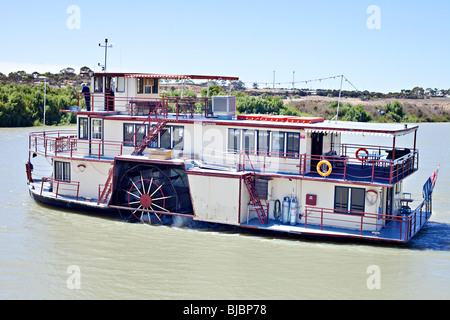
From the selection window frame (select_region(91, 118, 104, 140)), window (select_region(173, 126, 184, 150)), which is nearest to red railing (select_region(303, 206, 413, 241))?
window (select_region(173, 126, 184, 150))

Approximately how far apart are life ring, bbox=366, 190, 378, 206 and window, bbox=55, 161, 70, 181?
10.5 meters

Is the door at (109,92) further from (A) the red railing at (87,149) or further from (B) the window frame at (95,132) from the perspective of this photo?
(A) the red railing at (87,149)

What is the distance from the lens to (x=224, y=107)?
19938 mm

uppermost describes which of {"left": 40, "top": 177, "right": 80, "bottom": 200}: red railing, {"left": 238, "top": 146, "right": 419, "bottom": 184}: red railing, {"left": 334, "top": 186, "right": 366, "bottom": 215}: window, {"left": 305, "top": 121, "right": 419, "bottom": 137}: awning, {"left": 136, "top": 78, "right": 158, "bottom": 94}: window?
{"left": 136, "top": 78, "right": 158, "bottom": 94}: window

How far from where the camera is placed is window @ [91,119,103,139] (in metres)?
20.9

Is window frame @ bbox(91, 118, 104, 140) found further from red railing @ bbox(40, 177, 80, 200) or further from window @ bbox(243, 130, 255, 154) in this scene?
window @ bbox(243, 130, 255, 154)

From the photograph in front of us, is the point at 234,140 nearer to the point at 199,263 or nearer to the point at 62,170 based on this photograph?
the point at 199,263

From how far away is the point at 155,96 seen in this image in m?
21.9

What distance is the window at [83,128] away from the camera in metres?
21.2

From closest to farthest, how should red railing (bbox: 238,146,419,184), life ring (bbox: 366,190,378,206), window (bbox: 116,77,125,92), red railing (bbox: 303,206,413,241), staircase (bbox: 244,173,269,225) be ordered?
red railing (bbox: 303,206,413,241) → life ring (bbox: 366,190,378,206) → red railing (bbox: 238,146,419,184) → staircase (bbox: 244,173,269,225) → window (bbox: 116,77,125,92)
